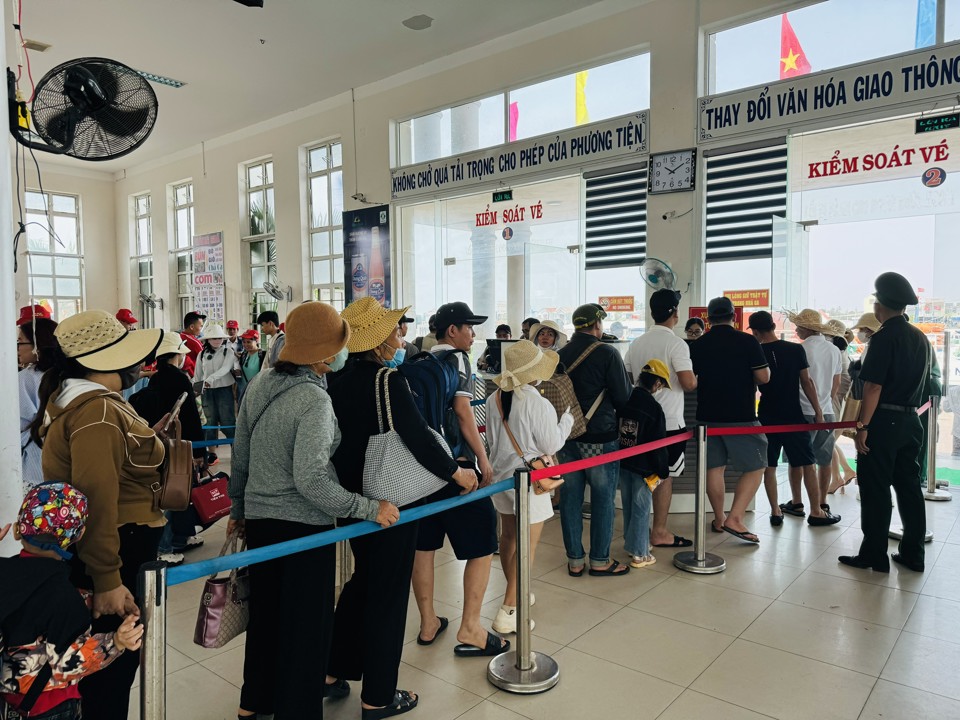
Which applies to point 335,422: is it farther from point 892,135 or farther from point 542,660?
point 892,135

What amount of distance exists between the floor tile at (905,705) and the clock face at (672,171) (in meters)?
4.99

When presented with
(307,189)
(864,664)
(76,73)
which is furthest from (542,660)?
(307,189)

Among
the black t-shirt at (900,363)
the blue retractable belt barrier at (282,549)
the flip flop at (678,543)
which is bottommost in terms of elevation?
the flip flop at (678,543)

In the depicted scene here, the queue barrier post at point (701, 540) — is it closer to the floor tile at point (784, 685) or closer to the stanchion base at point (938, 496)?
the floor tile at point (784, 685)

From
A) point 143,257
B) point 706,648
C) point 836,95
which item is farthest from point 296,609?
point 143,257

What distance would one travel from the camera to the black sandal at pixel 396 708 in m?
2.34

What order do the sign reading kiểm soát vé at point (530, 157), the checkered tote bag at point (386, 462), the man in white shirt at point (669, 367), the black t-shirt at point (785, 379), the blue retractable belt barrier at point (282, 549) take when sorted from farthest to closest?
the sign reading kiểm soát vé at point (530, 157), the black t-shirt at point (785, 379), the man in white shirt at point (669, 367), the checkered tote bag at point (386, 462), the blue retractable belt barrier at point (282, 549)

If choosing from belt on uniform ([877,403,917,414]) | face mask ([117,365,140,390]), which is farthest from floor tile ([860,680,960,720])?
face mask ([117,365,140,390])

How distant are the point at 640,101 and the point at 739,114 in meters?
1.13

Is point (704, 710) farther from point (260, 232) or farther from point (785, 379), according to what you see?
point (260, 232)

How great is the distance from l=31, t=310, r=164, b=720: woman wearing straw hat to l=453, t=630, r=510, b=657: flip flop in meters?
1.33

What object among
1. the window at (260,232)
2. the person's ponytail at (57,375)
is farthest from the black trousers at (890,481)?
the window at (260,232)

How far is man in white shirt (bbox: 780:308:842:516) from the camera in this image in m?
4.82

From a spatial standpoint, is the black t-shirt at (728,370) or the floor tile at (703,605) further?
the black t-shirt at (728,370)
